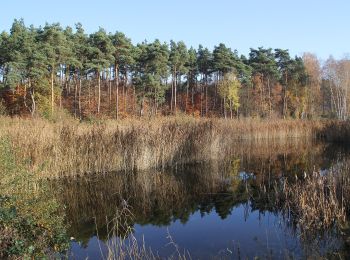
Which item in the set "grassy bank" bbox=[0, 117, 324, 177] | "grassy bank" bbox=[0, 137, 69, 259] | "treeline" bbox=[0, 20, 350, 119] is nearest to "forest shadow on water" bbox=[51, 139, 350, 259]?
"grassy bank" bbox=[0, 117, 324, 177]

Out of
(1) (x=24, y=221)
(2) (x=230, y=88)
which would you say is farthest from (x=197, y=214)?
(2) (x=230, y=88)

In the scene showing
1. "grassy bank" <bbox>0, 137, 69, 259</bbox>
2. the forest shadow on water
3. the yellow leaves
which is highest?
the yellow leaves

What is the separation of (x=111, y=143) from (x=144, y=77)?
26472 millimetres

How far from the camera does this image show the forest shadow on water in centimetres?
598

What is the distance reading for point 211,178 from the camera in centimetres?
1159

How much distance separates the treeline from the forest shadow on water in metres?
19.7

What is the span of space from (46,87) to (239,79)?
22763mm

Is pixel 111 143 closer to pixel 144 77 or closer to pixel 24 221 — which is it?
pixel 24 221

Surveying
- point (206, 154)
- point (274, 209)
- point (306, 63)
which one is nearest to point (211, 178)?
point (206, 154)

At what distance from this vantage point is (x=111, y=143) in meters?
12.2

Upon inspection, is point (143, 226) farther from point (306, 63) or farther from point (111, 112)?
point (306, 63)

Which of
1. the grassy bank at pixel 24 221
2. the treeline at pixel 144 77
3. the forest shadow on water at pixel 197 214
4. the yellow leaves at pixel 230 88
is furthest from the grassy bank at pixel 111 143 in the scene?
the yellow leaves at pixel 230 88

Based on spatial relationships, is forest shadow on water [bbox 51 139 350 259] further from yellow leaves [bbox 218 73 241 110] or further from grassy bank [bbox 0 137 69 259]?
yellow leaves [bbox 218 73 241 110]

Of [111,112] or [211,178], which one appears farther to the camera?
[111,112]
